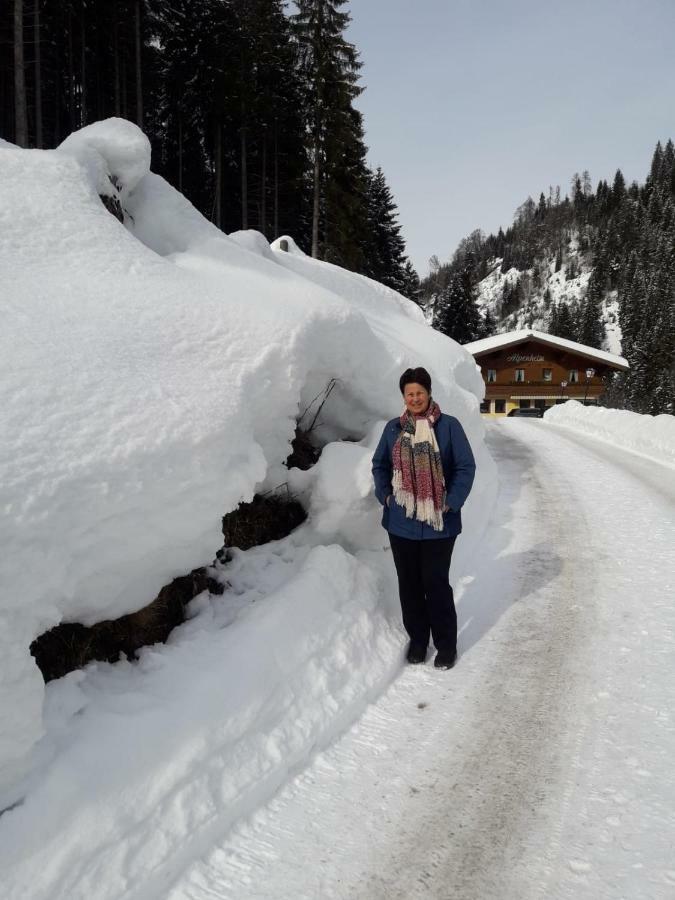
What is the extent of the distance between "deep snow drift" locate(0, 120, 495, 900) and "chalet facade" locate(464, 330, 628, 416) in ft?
120

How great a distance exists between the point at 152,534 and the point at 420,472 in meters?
1.65

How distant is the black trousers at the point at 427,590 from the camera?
353 cm

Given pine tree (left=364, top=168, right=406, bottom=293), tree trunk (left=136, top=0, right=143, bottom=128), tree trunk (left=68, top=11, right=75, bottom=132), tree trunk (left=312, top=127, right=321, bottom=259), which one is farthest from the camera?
pine tree (left=364, top=168, right=406, bottom=293)

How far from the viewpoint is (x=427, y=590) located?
3584 mm

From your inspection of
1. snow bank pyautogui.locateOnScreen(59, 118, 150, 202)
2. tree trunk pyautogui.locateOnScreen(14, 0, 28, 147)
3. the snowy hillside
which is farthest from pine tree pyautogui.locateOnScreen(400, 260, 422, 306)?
the snowy hillside

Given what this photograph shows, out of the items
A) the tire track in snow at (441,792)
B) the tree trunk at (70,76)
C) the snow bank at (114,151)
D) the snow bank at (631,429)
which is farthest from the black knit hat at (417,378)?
the tree trunk at (70,76)

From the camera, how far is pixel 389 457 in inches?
149

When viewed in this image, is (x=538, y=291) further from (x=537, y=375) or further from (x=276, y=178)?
(x=276, y=178)

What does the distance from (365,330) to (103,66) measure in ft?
90.5

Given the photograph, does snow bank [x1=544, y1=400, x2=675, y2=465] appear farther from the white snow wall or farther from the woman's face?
the woman's face

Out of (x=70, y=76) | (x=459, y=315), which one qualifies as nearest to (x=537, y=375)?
(x=459, y=315)

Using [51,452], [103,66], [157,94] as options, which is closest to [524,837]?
[51,452]

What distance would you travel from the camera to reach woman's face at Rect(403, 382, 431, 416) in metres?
3.48

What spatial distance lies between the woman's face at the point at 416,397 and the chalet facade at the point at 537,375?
3699cm
